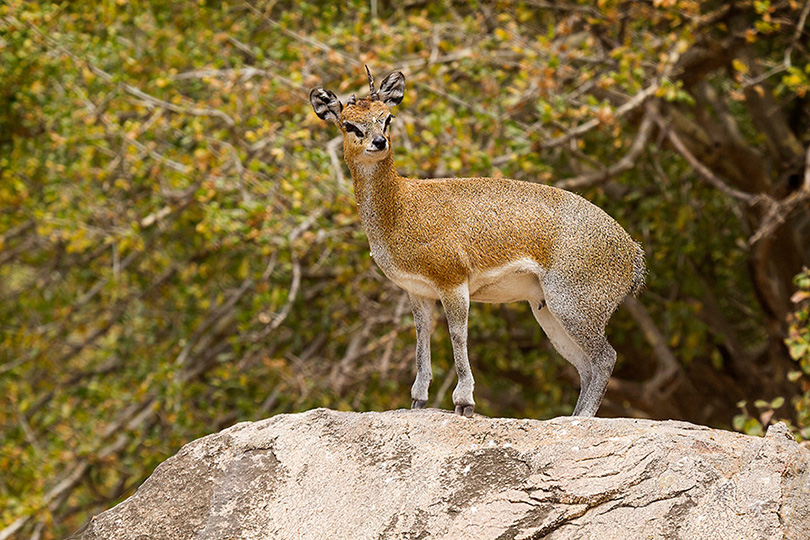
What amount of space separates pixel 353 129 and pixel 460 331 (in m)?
1.18

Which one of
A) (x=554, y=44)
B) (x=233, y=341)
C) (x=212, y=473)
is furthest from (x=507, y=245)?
(x=233, y=341)

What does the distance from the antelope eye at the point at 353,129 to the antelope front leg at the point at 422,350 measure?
3.26ft

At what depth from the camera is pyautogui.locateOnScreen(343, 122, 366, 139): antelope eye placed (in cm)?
539

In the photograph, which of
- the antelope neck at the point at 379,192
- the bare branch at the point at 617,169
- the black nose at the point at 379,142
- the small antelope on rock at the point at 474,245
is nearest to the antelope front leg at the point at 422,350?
the small antelope on rock at the point at 474,245

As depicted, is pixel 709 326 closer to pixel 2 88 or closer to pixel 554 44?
pixel 554 44

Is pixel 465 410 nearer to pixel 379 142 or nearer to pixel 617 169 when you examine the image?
pixel 379 142

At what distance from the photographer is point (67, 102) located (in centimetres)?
1065

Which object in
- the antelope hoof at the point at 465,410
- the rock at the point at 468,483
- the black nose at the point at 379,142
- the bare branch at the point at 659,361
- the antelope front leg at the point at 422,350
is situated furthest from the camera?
the bare branch at the point at 659,361

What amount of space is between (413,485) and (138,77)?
7702 mm

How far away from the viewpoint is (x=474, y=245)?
5.63m

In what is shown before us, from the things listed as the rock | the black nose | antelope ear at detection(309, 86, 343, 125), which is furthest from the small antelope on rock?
the rock

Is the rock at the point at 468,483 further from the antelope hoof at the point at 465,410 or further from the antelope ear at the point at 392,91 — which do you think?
the antelope ear at the point at 392,91

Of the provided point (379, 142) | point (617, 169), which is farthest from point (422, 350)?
point (617, 169)

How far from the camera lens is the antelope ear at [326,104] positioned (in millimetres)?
5484
